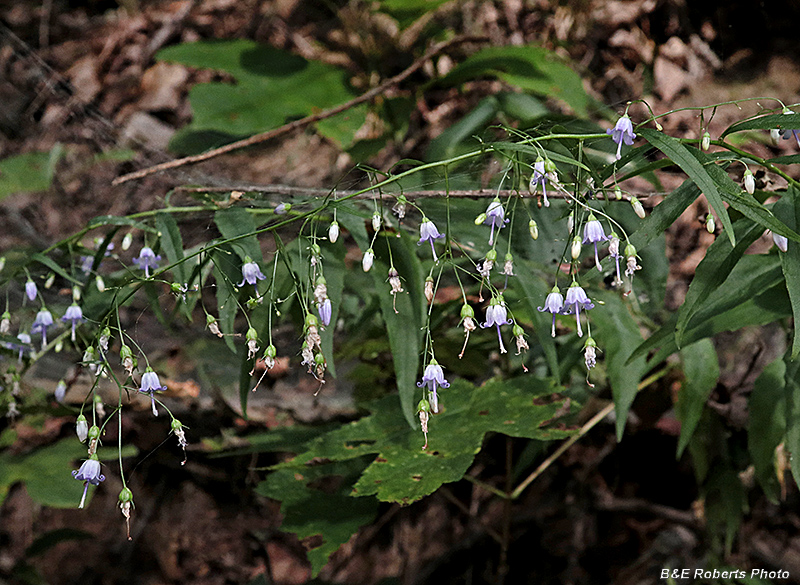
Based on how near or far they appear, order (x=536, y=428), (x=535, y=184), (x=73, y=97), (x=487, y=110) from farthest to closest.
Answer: (x=73, y=97) < (x=487, y=110) < (x=536, y=428) < (x=535, y=184)

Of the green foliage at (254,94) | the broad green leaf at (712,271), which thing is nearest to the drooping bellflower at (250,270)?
the broad green leaf at (712,271)

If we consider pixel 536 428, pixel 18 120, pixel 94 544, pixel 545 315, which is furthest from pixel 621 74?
pixel 18 120

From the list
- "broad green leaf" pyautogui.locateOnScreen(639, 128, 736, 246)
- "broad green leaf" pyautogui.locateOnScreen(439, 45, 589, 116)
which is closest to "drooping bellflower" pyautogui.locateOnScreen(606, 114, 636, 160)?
"broad green leaf" pyautogui.locateOnScreen(639, 128, 736, 246)

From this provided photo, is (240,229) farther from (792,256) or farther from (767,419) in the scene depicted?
(767,419)

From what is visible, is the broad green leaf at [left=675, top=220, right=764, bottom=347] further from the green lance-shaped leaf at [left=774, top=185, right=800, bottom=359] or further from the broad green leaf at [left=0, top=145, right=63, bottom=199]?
the broad green leaf at [left=0, top=145, right=63, bottom=199]

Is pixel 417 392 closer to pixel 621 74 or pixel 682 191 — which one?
pixel 682 191

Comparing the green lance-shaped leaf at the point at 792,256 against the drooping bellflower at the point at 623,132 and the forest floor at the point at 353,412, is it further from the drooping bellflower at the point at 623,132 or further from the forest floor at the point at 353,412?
the forest floor at the point at 353,412

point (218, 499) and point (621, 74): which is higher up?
point (621, 74)
